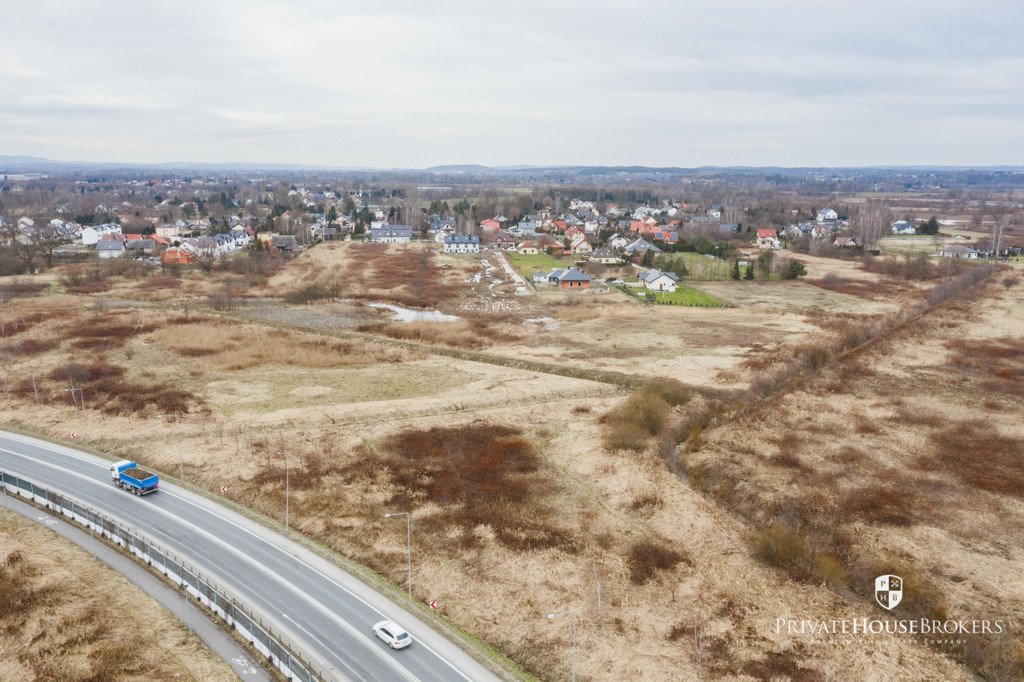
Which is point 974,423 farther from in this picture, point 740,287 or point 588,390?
point 740,287

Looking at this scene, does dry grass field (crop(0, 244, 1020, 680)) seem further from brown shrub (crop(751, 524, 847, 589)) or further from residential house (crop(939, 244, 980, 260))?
residential house (crop(939, 244, 980, 260))

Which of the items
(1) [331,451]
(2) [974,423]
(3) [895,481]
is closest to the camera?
(3) [895,481]

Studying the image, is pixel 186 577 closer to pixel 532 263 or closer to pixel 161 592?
pixel 161 592

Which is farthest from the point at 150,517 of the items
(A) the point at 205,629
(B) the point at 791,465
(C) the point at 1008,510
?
(C) the point at 1008,510

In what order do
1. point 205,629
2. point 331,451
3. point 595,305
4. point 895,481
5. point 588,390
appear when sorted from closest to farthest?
point 205,629 < point 895,481 < point 331,451 < point 588,390 < point 595,305

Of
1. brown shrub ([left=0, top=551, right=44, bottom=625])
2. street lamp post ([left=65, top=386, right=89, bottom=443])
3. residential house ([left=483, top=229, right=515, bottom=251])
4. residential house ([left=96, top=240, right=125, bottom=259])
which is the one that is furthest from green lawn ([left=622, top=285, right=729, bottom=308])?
residential house ([left=96, top=240, right=125, bottom=259])

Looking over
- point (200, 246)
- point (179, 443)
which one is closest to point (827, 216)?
point (200, 246)
